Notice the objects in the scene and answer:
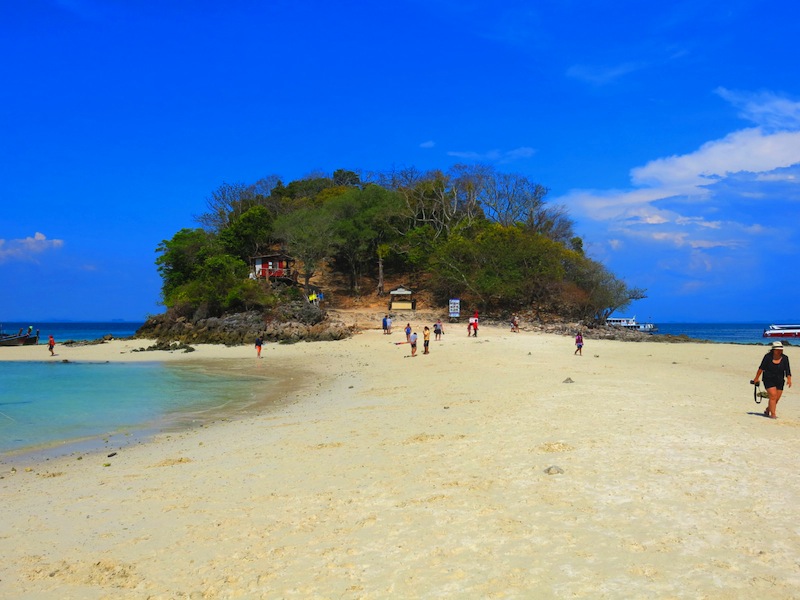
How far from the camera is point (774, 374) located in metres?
10.6

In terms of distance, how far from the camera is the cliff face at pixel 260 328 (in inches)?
1463

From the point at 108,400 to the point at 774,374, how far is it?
17.2 m

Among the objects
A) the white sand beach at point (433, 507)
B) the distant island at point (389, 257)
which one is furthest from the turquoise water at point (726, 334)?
the white sand beach at point (433, 507)

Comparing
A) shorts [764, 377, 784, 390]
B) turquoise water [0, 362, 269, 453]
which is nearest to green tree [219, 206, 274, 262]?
turquoise water [0, 362, 269, 453]

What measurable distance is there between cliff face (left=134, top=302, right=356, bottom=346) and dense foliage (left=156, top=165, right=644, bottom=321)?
2333 millimetres

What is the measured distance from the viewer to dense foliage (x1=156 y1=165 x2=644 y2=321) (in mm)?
45250

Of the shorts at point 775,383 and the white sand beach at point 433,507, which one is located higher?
the shorts at point 775,383

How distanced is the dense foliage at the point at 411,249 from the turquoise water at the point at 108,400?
1982 cm

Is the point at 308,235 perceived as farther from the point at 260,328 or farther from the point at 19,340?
the point at 19,340

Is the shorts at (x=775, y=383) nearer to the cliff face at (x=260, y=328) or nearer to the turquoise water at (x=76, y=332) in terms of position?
the cliff face at (x=260, y=328)

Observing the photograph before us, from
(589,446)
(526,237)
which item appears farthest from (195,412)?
(526,237)

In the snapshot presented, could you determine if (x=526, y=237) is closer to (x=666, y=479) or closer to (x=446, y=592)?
(x=666, y=479)

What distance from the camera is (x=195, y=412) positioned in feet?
47.5

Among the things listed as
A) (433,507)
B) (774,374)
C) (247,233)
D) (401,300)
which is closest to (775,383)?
(774,374)
